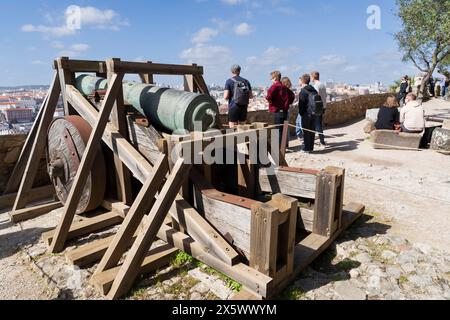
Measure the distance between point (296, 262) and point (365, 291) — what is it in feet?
1.77

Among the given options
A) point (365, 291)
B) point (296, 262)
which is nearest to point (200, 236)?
point (296, 262)

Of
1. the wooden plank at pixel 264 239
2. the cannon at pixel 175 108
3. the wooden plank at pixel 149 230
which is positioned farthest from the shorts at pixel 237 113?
the wooden plank at pixel 264 239

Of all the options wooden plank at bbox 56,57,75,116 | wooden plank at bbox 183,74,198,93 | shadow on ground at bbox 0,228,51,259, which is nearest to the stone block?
wooden plank at bbox 183,74,198,93

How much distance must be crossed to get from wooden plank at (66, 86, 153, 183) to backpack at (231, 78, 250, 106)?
3222 mm

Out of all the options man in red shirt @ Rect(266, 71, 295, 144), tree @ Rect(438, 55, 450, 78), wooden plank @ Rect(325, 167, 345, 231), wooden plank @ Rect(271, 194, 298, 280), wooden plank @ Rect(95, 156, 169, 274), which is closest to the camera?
wooden plank @ Rect(271, 194, 298, 280)

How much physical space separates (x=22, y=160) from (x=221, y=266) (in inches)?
143

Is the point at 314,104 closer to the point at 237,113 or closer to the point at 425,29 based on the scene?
the point at 237,113

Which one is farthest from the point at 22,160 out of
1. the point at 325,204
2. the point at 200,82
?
the point at 325,204

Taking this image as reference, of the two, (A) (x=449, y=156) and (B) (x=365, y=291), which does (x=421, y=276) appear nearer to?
(B) (x=365, y=291)

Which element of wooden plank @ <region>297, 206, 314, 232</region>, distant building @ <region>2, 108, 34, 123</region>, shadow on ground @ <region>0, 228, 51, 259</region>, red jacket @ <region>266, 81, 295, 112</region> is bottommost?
shadow on ground @ <region>0, 228, 51, 259</region>

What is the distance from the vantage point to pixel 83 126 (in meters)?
3.72

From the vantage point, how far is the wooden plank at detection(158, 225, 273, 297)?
2.15 metres

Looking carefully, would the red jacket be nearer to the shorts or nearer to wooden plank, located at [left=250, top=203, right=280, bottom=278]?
the shorts

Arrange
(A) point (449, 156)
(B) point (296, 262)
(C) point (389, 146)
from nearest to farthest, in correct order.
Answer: (B) point (296, 262) < (A) point (449, 156) < (C) point (389, 146)
